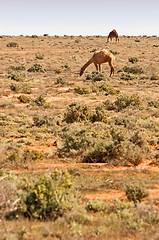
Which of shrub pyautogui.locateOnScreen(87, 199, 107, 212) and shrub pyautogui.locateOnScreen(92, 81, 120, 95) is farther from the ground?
shrub pyautogui.locateOnScreen(92, 81, 120, 95)

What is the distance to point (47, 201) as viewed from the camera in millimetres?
4129

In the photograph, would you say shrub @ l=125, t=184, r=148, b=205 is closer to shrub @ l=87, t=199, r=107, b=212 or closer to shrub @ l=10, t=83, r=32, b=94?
shrub @ l=87, t=199, r=107, b=212

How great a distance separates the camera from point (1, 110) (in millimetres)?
13328

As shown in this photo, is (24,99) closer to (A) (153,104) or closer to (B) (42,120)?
(B) (42,120)

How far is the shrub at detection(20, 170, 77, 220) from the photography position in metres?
4.07

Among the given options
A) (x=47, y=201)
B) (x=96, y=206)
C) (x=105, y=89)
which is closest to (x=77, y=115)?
(x=96, y=206)

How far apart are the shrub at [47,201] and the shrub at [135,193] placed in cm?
135

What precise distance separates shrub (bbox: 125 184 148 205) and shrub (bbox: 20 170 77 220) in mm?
1350

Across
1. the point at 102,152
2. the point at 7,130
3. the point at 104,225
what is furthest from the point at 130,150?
the point at 7,130

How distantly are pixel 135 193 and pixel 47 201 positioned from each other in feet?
6.30

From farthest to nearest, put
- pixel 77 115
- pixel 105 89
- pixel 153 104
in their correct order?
1. pixel 105 89
2. pixel 153 104
3. pixel 77 115

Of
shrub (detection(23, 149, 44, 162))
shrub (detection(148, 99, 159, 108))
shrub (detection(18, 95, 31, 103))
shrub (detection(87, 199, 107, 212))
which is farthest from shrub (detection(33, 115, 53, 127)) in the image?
shrub (detection(87, 199, 107, 212))

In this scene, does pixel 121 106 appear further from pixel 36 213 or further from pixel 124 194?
pixel 36 213

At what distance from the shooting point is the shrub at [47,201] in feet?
13.3
